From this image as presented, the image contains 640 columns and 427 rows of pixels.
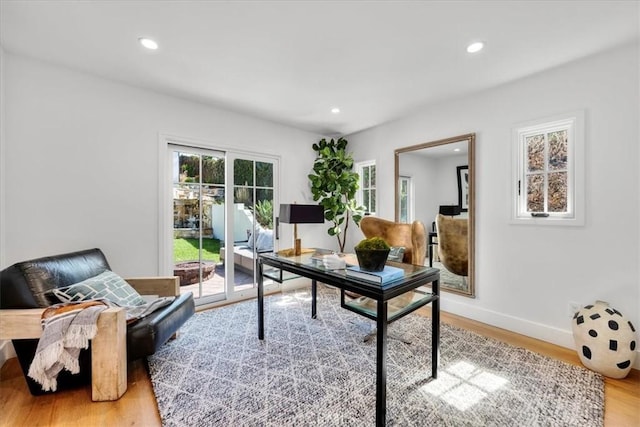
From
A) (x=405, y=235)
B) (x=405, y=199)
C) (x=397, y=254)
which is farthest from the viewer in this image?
(x=405, y=199)

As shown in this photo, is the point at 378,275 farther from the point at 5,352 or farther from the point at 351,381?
the point at 5,352

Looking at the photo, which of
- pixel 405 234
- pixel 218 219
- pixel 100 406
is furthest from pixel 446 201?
pixel 100 406

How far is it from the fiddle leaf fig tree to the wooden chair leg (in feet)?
9.17

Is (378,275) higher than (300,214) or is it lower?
lower

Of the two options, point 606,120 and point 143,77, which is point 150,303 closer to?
point 143,77

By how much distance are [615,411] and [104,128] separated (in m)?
4.50

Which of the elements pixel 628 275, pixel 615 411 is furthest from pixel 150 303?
pixel 628 275

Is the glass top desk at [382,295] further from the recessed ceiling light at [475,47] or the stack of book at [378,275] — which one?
the recessed ceiling light at [475,47]

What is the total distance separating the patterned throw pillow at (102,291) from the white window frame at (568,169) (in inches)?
139

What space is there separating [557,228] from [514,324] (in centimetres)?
101

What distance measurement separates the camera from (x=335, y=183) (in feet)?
13.4

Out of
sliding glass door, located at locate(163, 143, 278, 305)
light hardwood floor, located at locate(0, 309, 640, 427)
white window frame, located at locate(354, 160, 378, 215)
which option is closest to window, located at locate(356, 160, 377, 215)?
white window frame, located at locate(354, 160, 378, 215)

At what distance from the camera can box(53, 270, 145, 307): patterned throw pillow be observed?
1891 millimetres

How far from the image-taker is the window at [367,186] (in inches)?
163
